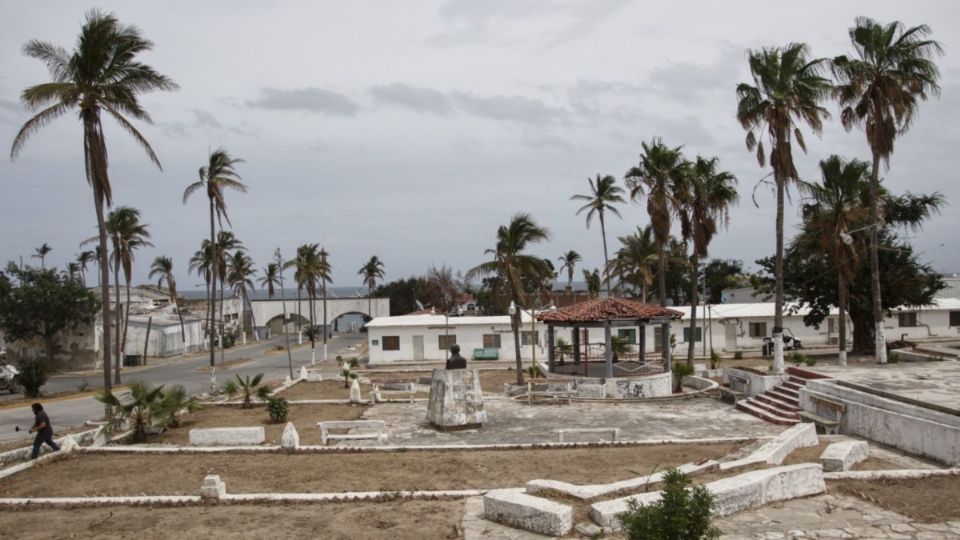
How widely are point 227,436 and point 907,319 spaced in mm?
44485

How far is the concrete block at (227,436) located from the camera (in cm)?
1691

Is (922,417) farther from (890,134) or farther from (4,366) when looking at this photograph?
(4,366)

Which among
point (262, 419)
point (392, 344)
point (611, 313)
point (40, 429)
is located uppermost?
point (611, 313)

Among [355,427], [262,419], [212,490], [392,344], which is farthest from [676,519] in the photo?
[392,344]

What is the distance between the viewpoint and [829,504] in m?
10.4

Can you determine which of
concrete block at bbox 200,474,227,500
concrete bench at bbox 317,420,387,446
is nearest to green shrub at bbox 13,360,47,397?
concrete bench at bbox 317,420,387,446

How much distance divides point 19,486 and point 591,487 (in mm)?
10716

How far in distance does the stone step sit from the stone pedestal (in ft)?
27.2

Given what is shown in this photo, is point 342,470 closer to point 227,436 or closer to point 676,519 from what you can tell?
point 227,436

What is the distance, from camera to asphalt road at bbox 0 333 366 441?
24406 mm

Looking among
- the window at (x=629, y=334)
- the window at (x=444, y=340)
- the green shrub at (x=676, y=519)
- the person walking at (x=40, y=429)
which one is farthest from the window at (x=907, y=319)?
the person walking at (x=40, y=429)

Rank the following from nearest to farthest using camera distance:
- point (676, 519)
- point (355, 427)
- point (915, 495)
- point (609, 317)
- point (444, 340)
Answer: point (676, 519)
point (915, 495)
point (355, 427)
point (609, 317)
point (444, 340)

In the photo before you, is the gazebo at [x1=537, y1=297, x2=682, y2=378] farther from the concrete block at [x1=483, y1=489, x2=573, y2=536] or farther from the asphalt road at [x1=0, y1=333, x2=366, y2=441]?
the asphalt road at [x1=0, y1=333, x2=366, y2=441]

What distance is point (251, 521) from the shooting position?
10.3 metres
